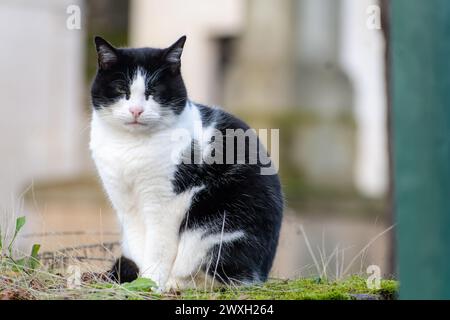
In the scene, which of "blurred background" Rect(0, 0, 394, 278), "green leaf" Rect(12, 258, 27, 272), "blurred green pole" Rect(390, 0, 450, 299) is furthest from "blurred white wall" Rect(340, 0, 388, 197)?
"blurred green pole" Rect(390, 0, 450, 299)

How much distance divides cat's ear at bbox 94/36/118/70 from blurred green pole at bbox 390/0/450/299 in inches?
49.6

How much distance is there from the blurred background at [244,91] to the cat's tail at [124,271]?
3763 millimetres

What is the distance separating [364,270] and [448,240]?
4.34 feet

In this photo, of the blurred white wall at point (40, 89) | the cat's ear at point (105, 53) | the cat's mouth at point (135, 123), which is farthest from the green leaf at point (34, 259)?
the blurred white wall at point (40, 89)

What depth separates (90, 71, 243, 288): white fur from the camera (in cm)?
337

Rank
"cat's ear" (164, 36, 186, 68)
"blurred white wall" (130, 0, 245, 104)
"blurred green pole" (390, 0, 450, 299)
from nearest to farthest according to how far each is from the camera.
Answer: "blurred green pole" (390, 0, 450, 299) → "cat's ear" (164, 36, 186, 68) → "blurred white wall" (130, 0, 245, 104)

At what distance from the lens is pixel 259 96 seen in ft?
30.3

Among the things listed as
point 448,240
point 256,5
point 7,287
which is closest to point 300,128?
Answer: point 256,5

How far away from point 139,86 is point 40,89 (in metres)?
8.33

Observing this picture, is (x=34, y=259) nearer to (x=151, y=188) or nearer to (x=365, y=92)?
(x=151, y=188)

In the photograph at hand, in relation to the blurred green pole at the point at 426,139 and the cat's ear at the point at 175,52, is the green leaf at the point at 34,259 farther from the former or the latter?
the blurred green pole at the point at 426,139

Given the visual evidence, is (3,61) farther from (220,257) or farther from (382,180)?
(220,257)

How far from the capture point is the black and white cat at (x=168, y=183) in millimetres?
3375

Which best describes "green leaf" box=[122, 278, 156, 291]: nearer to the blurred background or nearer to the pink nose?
the pink nose
